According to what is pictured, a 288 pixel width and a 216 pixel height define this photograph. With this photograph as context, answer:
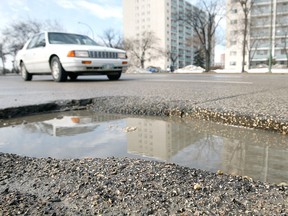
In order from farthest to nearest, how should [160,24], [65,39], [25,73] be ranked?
[160,24], [25,73], [65,39]

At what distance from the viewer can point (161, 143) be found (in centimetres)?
175

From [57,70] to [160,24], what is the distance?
88.0 meters

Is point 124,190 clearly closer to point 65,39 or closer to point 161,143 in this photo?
point 161,143

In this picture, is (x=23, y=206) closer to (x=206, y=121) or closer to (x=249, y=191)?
(x=249, y=191)

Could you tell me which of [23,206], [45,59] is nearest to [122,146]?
[23,206]

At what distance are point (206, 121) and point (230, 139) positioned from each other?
0.52 m

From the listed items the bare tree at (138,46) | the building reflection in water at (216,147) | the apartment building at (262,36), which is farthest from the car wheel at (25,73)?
the bare tree at (138,46)

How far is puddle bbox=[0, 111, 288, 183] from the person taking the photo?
1352mm

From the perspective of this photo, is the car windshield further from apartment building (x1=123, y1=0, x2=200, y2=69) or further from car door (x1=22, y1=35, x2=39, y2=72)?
apartment building (x1=123, y1=0, x2=200, y2=69)

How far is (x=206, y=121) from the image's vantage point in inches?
90.0

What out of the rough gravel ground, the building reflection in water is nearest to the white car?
the building reflection in water

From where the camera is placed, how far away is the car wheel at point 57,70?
22.6 feet

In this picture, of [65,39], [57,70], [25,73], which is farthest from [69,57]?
[25,73]

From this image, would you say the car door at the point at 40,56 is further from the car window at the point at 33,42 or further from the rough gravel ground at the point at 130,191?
the rough gravel ground at the point at 130,191
